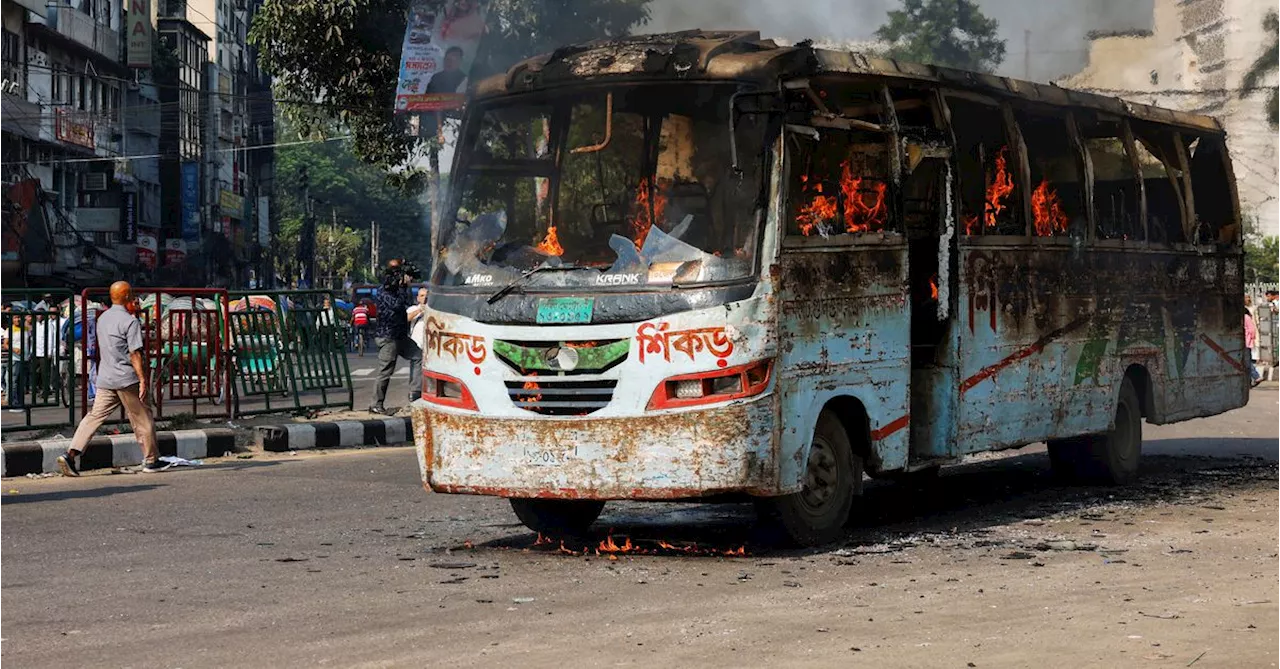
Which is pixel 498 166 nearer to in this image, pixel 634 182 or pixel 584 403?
pixel 634 182

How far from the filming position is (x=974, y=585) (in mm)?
7871

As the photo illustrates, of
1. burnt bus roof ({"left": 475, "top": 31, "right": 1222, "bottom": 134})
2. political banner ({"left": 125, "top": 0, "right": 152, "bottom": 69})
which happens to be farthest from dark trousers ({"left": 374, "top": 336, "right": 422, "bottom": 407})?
political banner ({"left": 125, "top": 0, "right": 152, "bottom": 69})

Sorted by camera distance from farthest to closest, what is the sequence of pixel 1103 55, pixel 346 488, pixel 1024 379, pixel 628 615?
pixel 1103 55, pixel 346 488, pixel 1024 379, pixel 628 615

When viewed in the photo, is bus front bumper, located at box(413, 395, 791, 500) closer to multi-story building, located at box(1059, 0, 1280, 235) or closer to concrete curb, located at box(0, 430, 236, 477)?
concrete curb, located at box(0, 430, 236, 477)

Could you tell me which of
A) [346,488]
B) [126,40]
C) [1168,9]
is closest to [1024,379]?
[346,488]

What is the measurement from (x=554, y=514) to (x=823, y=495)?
1589mm

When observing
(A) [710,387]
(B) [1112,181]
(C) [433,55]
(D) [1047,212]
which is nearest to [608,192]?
(A) [710,387]

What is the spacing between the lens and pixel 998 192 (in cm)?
1109

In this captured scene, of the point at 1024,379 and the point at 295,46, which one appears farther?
the point at 295,46

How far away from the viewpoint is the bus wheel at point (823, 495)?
9.12m

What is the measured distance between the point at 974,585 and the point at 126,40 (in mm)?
62292

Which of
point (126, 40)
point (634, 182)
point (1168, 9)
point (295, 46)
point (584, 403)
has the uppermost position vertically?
point (1168, 9)

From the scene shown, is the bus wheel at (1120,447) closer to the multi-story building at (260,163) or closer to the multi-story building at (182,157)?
the multi-story building at (182,157)

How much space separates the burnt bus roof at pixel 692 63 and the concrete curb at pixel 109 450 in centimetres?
667
